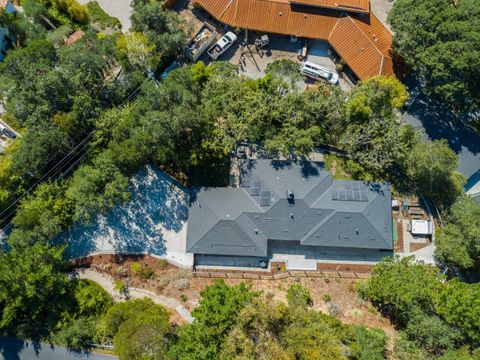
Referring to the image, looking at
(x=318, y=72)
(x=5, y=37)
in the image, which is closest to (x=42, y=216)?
(x=5, y=37)

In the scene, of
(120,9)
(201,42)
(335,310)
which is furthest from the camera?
(120,9)

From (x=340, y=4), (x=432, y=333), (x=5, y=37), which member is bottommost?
(x=432, y=333)

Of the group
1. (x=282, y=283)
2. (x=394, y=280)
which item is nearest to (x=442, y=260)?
(x=394, y=280)

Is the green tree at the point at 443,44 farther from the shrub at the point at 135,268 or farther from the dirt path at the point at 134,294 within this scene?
the shrub at the point at 135,268

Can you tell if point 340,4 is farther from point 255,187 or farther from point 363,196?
point 255,187

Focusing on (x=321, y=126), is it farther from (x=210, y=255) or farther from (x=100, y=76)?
(x=100, y=76)

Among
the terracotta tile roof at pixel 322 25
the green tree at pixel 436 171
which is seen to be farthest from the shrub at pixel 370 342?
the terracotta tile roof at pixel 322 25
